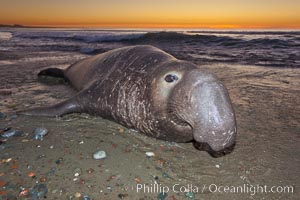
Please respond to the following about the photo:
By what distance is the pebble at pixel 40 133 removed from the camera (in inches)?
138

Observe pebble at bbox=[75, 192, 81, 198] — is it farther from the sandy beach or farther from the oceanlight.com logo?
the oceanlight.com logo

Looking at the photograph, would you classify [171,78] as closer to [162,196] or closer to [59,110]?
[162,196]

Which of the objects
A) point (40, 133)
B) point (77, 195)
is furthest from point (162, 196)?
point (40, 133)

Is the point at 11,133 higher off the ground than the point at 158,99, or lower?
lower

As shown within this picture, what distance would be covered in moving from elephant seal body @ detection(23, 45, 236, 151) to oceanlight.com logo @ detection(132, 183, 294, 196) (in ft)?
1.46

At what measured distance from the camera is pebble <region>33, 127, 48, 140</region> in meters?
3.50

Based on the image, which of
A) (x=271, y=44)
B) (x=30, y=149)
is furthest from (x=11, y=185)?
(x=271, y=44)

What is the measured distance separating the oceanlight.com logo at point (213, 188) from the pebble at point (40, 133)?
1570 mm

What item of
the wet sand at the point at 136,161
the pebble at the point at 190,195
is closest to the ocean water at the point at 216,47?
the wet sand at the point at 136,161

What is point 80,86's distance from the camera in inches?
219

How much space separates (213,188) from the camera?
2.77 metres

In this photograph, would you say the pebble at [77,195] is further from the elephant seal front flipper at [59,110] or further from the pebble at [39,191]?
the elephant seal front flipper at [59,110]

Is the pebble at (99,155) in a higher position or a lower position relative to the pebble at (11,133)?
lower

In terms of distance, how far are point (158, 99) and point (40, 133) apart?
1631 mm
